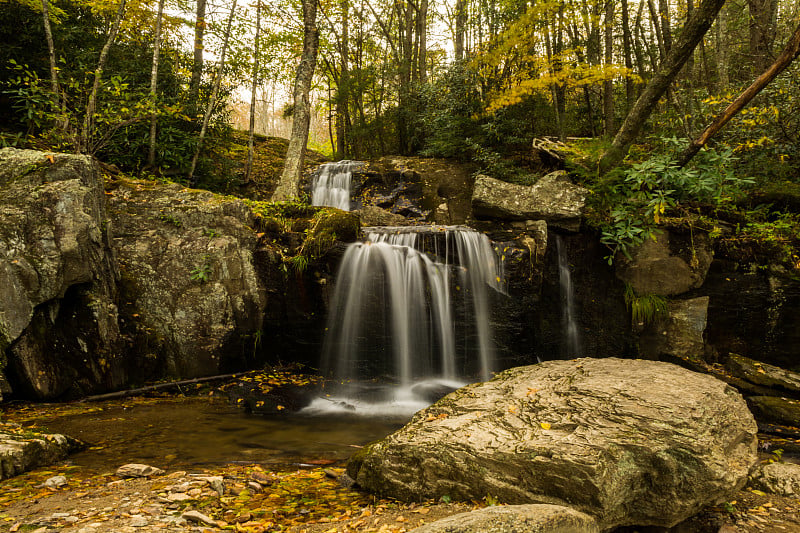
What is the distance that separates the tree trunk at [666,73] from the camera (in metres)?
5.88

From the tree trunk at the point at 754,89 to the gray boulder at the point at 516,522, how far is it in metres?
6.08

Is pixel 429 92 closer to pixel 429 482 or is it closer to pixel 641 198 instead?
pixel 641 198

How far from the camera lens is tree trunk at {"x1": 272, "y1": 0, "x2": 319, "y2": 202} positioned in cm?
877

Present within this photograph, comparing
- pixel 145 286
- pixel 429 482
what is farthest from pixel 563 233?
pixel 145 286

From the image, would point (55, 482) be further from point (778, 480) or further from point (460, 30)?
point (460, 30)

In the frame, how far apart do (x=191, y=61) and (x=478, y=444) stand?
38.2 ft

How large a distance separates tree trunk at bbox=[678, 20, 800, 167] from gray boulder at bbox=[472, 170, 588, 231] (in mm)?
1802

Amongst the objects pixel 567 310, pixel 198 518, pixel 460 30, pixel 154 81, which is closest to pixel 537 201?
pixel 567 310

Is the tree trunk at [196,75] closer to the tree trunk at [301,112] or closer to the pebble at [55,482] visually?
the tree trunk at [301,112]

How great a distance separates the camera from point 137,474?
2871 mm

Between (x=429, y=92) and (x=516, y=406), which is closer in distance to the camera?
(x=516, y=406)

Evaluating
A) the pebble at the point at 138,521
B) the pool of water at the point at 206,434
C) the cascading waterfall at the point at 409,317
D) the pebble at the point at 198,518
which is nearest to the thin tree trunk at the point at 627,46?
the cascading waterfall at the point at 409,317

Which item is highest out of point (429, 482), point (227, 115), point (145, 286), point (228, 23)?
point (228, 23)

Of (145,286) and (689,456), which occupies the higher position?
(145,286)
